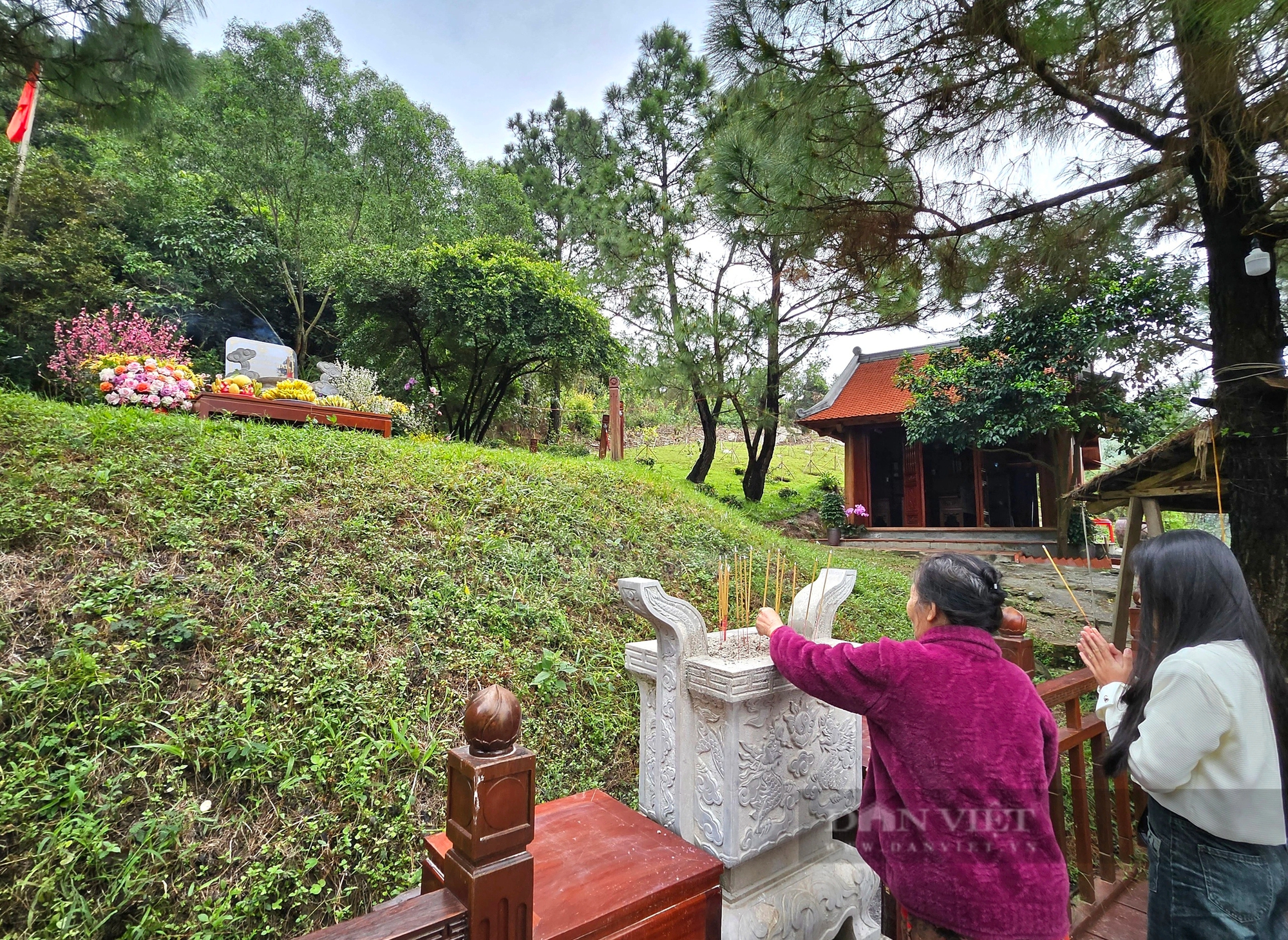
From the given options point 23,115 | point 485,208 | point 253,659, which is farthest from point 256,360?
point 485,208

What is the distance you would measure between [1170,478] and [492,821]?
4450 millimetres

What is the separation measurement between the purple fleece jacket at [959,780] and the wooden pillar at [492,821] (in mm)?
660

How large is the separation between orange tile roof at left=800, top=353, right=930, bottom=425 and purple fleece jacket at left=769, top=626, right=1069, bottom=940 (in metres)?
9.89

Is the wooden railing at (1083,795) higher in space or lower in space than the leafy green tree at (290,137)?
lower

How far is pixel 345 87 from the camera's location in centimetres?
1009

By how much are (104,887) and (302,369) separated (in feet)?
33.8

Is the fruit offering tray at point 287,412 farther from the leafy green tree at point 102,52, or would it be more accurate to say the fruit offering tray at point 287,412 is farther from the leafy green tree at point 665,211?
the leafy green tree at point 665,211

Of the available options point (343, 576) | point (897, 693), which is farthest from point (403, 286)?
point (897, 693)

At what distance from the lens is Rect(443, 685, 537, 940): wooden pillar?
0.85 m

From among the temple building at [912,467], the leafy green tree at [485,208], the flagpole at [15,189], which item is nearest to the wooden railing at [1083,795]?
the temple building at [912,467]

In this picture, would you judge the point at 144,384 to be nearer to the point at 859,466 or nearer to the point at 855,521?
the point at 855,521

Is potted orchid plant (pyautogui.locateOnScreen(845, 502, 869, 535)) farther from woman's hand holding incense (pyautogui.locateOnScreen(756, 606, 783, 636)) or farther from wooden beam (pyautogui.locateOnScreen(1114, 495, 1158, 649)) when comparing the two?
woman's hand holding incense (pyautogui.locateOnScreen(756, 606, 783, 636))

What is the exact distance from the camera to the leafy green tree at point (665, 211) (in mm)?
10452

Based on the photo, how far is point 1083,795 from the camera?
72.8 inches
